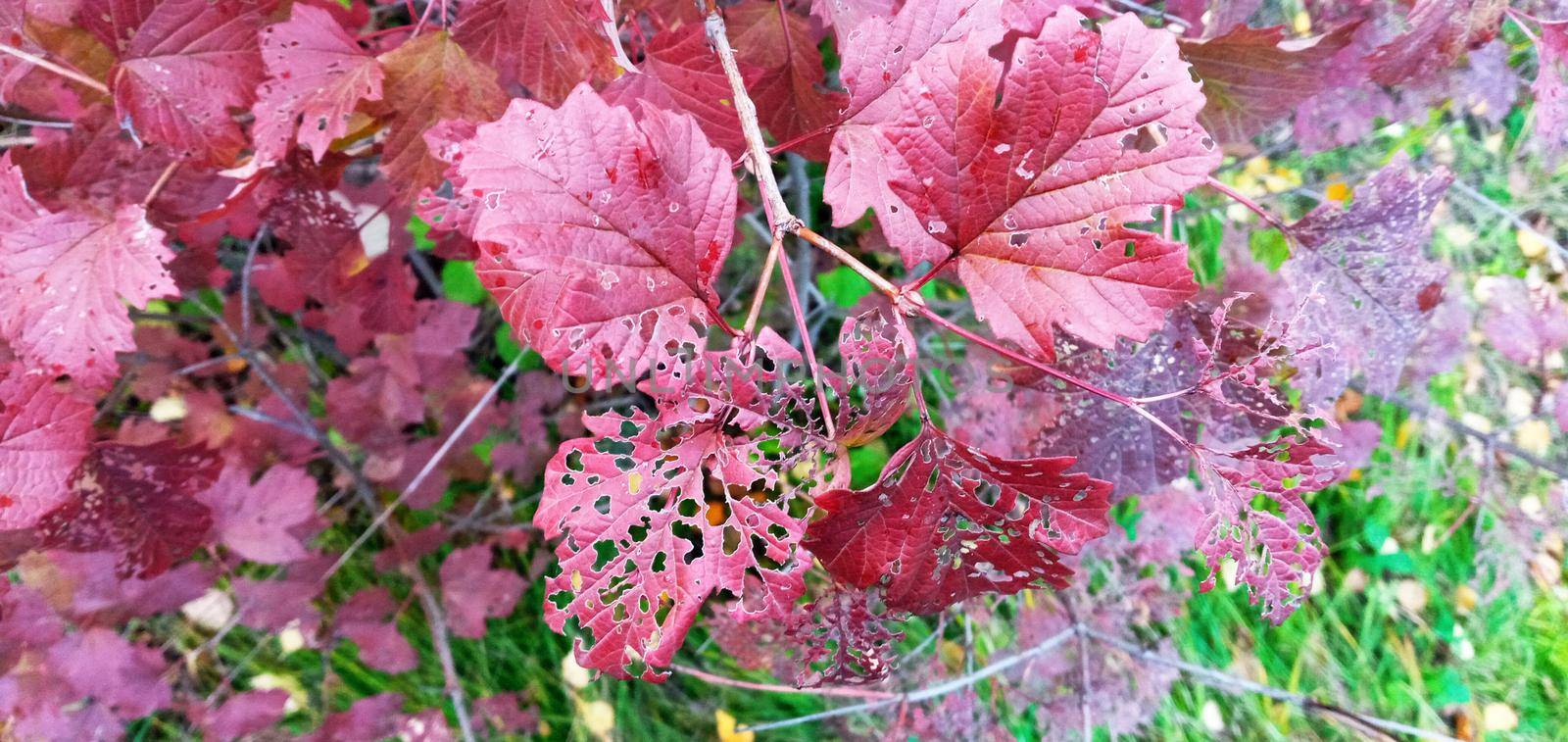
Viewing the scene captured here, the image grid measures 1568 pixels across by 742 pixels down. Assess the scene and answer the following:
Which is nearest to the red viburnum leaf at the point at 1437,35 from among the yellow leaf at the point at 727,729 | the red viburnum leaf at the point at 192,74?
the red viburnum leaf at the point at 192,74

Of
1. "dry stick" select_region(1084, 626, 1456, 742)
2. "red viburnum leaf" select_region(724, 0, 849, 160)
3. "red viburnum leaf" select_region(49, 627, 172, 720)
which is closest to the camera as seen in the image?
"red viburnum leaf" select_region(724, 0, 849, 160)

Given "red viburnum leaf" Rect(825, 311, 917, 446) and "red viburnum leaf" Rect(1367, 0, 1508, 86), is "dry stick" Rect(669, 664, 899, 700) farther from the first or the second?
"red viburnum leaf" Rect(1367, 0, 1508, 86)

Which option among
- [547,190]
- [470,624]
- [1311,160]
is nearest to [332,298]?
[470,624]

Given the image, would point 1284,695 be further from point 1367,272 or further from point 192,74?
point 192,74

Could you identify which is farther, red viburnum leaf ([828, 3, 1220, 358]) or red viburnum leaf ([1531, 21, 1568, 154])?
red viburnum leaf ([1531, 21, 1568, 154])

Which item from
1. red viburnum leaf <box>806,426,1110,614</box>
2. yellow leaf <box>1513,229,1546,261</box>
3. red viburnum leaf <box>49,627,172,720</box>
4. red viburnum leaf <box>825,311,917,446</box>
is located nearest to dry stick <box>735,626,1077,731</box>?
red viburnum leaf <box>806,426,1110,614</box>

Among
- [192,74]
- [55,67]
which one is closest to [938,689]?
[192,74]

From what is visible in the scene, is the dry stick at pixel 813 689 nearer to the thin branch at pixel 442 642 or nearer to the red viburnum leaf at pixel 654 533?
the red viburnum leaf at pixel 654 533
